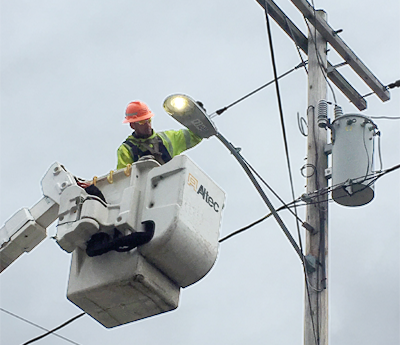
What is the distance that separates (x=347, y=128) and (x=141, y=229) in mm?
2793

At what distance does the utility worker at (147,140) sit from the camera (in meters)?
7.99

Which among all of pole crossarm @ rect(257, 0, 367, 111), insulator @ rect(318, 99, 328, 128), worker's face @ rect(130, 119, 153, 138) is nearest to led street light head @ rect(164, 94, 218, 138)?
worker's face @ rect(130, 119, 153, 138)

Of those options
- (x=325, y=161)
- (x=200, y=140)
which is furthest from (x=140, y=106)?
(x=325, y=161)

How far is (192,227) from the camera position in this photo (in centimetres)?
648

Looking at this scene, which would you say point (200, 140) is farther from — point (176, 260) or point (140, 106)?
A: point (176, 260)

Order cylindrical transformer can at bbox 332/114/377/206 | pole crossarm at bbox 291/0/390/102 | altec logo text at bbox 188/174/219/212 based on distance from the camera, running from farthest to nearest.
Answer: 1. pole crossarm at bbox 291/0/390/102
2. cylindrical transformer can at bbox 332/114/377/206
3. altec logo text at bbox 188/174/219/212

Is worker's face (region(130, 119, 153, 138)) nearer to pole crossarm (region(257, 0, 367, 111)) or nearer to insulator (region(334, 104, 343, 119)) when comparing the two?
insulator (region(334, 104, 343, 119))

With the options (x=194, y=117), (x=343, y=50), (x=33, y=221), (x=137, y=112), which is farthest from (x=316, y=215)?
(x=33, y=221)

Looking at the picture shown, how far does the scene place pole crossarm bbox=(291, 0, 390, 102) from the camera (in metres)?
9.69

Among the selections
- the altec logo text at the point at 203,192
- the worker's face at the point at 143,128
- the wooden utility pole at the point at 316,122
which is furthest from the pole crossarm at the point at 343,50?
the altec logo text at the point at 203,192

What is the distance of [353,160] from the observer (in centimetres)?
829

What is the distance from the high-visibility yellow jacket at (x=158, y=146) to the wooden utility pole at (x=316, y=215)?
1.20 m

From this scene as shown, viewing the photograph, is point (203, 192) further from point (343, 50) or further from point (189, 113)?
point (343, 50)

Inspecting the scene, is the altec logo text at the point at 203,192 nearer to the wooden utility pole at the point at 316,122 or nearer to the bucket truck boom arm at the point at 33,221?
the bucket truck boom arm at the point at 33,221
